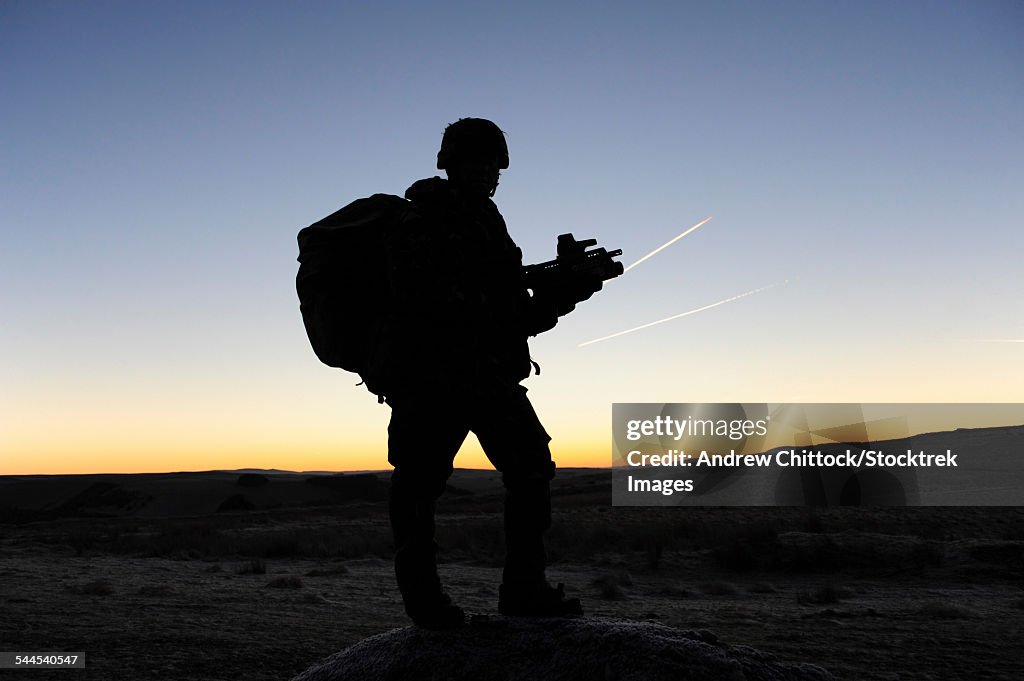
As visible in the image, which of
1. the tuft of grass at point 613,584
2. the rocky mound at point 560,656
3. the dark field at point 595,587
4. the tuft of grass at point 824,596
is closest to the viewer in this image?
the rocky mound at point 560,656

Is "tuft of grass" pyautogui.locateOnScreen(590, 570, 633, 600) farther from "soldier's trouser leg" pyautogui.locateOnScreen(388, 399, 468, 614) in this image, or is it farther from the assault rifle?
the assault rifle

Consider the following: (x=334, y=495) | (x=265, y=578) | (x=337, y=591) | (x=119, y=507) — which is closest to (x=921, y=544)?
(x=337, y=591)

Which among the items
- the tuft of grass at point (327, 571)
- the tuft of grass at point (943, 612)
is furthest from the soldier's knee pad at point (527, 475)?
the tuft of grass at point (327, 571)

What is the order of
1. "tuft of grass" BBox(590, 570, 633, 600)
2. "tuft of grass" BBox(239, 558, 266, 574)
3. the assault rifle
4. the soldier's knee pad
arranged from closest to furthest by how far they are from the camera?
1. the soldier's knee pad
2. the assault rifle
3. "tuft of grass" BBox(590, 570, 633, 600)
4. "tuft of grass" BBox(239, 558, 266, 574)

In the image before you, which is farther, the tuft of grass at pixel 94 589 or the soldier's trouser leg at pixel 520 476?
the tuft of grass at pixel 94 589

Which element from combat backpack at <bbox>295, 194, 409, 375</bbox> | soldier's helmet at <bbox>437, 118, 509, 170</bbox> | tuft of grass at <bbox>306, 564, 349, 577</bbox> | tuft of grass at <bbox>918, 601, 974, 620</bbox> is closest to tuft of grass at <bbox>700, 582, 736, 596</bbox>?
tuft of grass at <bbox>918, 601, 974, 620</bbox>

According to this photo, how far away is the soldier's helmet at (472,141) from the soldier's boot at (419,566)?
67.3 inches

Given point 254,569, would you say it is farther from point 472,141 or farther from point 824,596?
point 472,141

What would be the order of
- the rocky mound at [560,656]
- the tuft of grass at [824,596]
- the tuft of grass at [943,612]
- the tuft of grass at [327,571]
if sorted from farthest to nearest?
the tuft of grass at [327,571] → the tuft of grass at [824,596] → the tuft of grass at [943,612] → the rocky mound at [560,656]

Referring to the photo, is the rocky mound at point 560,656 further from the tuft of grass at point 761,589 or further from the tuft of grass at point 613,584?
the tuft of grass at point 761,589

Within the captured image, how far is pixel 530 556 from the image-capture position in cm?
396

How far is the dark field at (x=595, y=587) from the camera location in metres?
8.25

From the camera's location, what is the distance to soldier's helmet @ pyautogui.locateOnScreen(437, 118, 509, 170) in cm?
412

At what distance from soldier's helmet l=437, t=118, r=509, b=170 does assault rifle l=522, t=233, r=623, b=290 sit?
569mm
